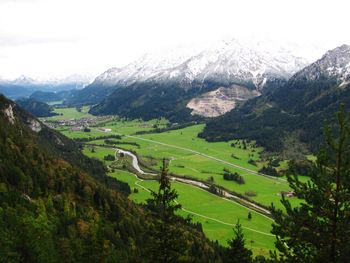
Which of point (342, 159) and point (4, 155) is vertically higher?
point (342, 159)

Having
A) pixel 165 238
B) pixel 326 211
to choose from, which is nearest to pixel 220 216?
pixel 165 238

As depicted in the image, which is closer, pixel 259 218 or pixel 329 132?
pixel 329 132

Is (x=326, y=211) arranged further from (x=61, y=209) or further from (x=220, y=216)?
(x=220, y=216)

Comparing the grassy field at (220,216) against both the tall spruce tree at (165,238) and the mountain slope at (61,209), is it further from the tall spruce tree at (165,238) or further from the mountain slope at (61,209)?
the tall spruce tree at (165,238)

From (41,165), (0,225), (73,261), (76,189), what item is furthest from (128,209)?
(73,261)

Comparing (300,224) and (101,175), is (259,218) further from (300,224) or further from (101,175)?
(300,224)

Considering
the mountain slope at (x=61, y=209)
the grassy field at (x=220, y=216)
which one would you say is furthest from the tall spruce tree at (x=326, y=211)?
the grassy field at (x=220, y=216)
